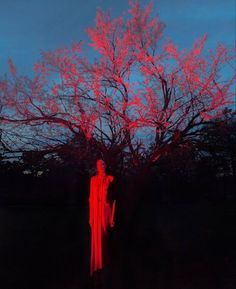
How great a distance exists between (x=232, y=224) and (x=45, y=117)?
40.8 feet

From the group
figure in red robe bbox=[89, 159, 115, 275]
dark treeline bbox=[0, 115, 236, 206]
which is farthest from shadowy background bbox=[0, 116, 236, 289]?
figure in red robe bbox=[89, 159, 115, 275]

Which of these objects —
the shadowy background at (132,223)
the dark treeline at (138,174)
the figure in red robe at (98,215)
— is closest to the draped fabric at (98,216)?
the figure in red robe at (98,215)

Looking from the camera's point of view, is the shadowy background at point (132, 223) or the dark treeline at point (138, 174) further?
the dark treeline at point (138, 174)

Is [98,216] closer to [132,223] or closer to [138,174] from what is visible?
[138,174]

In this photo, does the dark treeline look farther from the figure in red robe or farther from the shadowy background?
the figure in red robe

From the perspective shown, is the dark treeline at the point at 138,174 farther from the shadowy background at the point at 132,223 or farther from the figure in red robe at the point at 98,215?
the figure in red robe at the point at 98,215

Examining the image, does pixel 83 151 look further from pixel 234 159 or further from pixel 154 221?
pixel 154 221

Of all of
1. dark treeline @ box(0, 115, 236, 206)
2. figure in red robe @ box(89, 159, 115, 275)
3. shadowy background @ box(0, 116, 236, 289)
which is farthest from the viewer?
dark treeline @ box(0, 115, 236, 206)

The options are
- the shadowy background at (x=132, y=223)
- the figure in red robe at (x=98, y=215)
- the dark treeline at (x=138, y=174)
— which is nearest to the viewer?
A: the figure in red robe at (x=98, y=215)

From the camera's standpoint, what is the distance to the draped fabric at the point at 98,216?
885 cm

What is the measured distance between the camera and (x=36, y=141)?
1323 cm

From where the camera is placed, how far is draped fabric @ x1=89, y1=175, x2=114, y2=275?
885 cm

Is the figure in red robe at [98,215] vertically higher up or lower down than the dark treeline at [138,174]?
lower down

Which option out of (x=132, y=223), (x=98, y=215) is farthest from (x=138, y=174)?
(x=98, y=215)
